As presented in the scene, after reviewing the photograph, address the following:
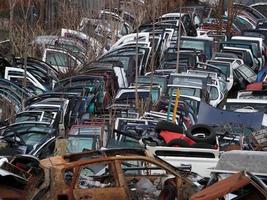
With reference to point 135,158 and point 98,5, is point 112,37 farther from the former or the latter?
point 135,158

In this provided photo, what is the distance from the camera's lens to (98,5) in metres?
34.0

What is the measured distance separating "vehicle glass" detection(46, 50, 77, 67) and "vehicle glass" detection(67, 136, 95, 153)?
9705 millimetres

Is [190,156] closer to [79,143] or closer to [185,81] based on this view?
[79,143]

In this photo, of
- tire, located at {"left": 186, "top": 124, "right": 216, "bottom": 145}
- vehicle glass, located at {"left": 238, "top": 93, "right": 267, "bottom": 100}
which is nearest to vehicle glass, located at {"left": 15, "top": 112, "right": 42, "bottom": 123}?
tire, located at {"left": 186, "top": 124, "right": 216, "bottom": 145}

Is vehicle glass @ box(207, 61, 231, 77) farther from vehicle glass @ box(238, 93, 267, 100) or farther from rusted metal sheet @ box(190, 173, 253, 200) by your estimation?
rusted metal sheet @ box(190, 173, 253, 200)

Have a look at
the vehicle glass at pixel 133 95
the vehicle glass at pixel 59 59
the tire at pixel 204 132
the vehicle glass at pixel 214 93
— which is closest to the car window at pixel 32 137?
the tire at pixel 204 132

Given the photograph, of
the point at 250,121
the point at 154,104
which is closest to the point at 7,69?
the point at 154,104

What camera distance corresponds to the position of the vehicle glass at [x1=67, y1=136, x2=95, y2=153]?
48.2 ft

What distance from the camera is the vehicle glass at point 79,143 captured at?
48.2ft

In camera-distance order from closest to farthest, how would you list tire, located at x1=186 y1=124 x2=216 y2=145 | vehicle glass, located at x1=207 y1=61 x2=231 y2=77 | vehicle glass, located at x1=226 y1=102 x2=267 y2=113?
1. tire, located at x1=186 y1=124 x2=216 y2=145
2. vehicle glass, located at x1=226 y1=102 x2=267 y2=113
3. vehicle glass, located at x1=207 y1=61 x2=231 y2=77

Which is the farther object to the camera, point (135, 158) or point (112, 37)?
point (112, 37)

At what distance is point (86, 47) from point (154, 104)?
7.64m

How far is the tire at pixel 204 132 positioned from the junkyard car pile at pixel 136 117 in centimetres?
2

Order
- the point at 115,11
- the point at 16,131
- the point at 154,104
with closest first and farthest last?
the point at 16,131, the point at 154,104, the point at 115,11
